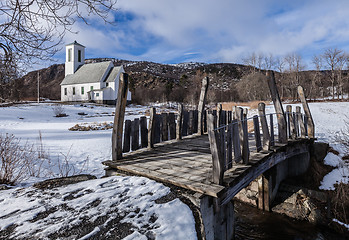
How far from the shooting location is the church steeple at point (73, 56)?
148ft

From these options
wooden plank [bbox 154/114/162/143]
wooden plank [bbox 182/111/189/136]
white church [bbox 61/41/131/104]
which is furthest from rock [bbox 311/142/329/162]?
white church [bbox 61/41/131/104]

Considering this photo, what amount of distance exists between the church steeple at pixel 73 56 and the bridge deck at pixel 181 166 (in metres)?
47.6

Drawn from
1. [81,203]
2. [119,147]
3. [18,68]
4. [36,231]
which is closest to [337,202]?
[119,147]

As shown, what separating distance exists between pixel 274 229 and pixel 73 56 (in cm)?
5021

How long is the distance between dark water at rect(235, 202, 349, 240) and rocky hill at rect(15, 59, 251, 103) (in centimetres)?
4596

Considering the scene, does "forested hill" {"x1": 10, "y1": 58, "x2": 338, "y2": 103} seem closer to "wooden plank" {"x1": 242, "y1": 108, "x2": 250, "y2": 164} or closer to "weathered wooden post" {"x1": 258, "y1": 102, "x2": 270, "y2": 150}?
"wooden plank" {"x1": 242, "y1": 108, "x2": 250, "y2": 164}

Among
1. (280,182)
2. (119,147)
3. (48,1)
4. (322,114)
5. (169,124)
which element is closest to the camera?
(48,1)

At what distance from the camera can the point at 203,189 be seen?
10.2 feet

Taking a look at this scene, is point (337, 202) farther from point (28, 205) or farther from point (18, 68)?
point (18, 68)

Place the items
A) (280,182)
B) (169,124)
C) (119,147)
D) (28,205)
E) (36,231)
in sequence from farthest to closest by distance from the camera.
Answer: (280,182) < (169,124) < (119,147) < (28,205) < (36,231)

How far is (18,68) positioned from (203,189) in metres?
5.17

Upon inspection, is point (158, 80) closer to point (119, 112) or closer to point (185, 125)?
point (185, 125)

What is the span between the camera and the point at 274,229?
671 cm

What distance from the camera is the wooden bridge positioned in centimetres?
333
